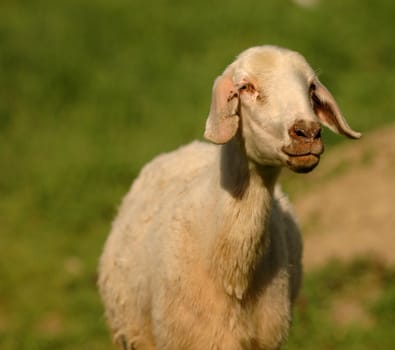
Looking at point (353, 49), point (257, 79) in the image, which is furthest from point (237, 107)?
point (353, 49)

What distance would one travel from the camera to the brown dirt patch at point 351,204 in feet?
33.1

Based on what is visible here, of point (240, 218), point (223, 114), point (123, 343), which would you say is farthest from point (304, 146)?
point (123, 343)

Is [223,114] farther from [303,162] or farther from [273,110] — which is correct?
[303,162]

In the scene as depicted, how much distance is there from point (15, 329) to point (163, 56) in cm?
844

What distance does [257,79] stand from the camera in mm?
5195

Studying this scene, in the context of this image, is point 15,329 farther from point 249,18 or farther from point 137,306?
point 249,18

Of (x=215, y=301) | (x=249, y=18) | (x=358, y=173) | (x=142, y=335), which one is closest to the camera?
(x=215, y=301)

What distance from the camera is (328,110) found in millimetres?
5449

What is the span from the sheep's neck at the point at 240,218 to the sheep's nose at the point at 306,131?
58 cm

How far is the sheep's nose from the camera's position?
4.84m

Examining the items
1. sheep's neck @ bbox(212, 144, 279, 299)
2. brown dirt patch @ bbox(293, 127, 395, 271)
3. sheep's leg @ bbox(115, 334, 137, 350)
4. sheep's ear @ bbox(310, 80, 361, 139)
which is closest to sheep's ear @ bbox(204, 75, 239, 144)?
sheep's neck @ bbox(212, 144, 279, 299)

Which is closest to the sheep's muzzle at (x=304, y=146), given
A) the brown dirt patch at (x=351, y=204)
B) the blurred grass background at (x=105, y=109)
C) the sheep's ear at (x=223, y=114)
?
the sheep's ear at (x=223, y=114)

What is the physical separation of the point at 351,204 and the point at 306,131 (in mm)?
6205

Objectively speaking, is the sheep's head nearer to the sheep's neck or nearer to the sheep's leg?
the sheep's neck
